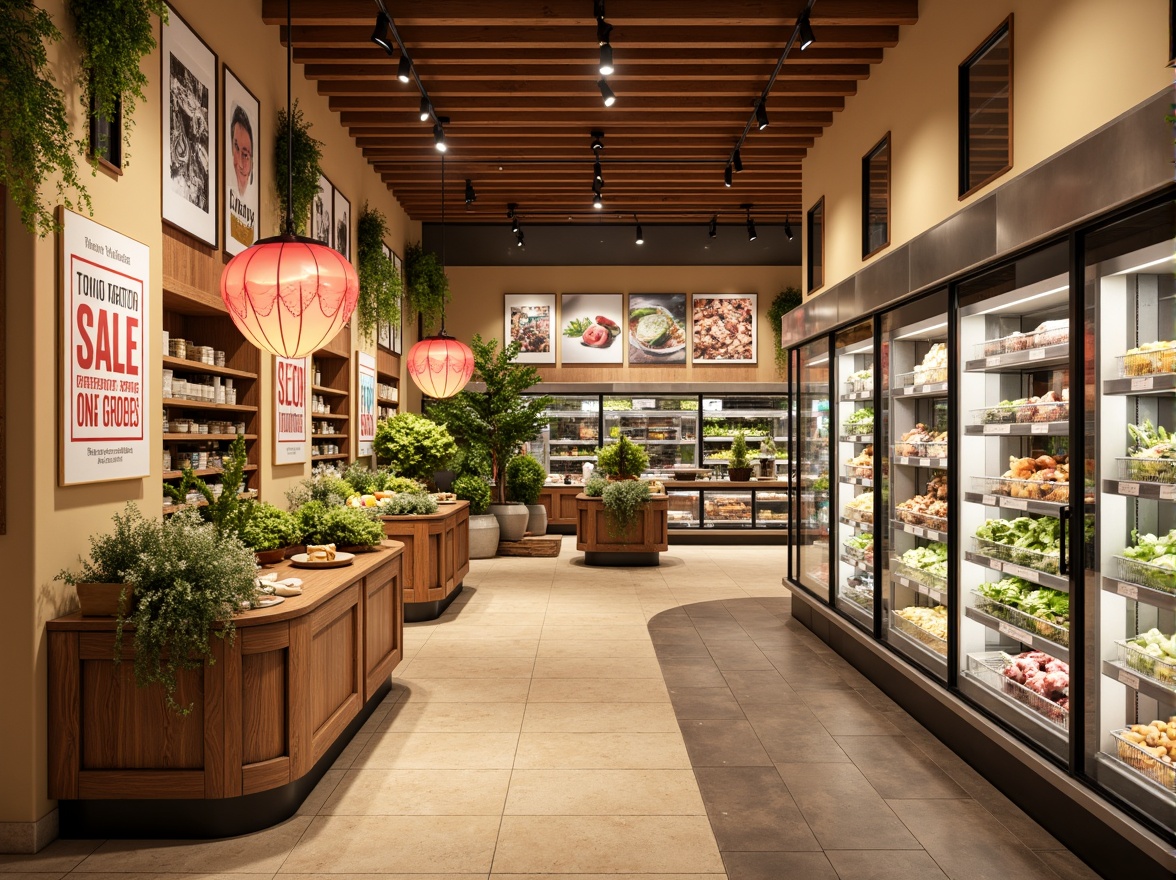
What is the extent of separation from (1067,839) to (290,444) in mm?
5323

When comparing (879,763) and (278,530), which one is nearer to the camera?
(879,763)

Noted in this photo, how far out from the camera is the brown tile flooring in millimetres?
3053

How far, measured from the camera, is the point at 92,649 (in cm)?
323

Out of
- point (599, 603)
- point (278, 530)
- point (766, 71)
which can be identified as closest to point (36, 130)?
point (278, 530)

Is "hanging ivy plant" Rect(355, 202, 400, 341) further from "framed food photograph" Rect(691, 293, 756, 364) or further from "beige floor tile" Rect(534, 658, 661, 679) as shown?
"framed food photograph" Rect(691, 293, 756, 364)

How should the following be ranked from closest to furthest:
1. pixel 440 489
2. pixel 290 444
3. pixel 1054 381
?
pixel 1054 381
pixel 290 444
pixel 440 489

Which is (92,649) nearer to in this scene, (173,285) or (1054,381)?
(173,285)

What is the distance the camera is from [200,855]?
3.12 metres

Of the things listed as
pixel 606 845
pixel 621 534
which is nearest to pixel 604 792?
pixel 606 845

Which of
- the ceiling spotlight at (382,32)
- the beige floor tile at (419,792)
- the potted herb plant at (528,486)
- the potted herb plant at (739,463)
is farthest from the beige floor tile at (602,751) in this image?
the potted herb plant at (739,463)

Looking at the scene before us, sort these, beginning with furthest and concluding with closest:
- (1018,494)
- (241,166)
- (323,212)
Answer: (323,212), (241,166), (1018,494)

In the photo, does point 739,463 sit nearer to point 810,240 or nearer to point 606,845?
point 810,240

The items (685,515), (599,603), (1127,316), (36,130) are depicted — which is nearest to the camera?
(36,130)

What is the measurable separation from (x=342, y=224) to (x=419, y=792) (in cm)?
577
